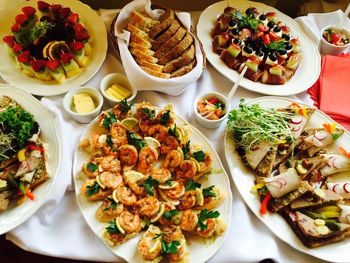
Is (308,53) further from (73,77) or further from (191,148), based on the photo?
(73,77)

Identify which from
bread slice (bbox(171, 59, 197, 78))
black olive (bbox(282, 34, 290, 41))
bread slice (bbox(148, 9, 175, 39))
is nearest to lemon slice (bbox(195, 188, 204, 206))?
bread slice (bbox(171, 59, 197, 78))

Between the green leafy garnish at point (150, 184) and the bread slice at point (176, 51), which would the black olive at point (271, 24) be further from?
the green leafy garnish at point (150, 184)

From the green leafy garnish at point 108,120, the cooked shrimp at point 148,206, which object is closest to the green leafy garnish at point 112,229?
the cooked shrimp at point 148,206

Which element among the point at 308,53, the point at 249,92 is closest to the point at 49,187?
the point at 249,92

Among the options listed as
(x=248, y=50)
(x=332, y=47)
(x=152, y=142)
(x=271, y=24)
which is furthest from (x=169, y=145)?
(x=332, y=47)

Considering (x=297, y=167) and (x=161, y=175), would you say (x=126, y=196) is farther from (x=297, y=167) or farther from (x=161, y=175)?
(x=297, y=167)

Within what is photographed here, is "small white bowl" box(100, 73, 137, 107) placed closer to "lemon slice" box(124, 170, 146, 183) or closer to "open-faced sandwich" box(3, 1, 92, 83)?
"open-faced sandwich" box(3, 1, 92, 83)
